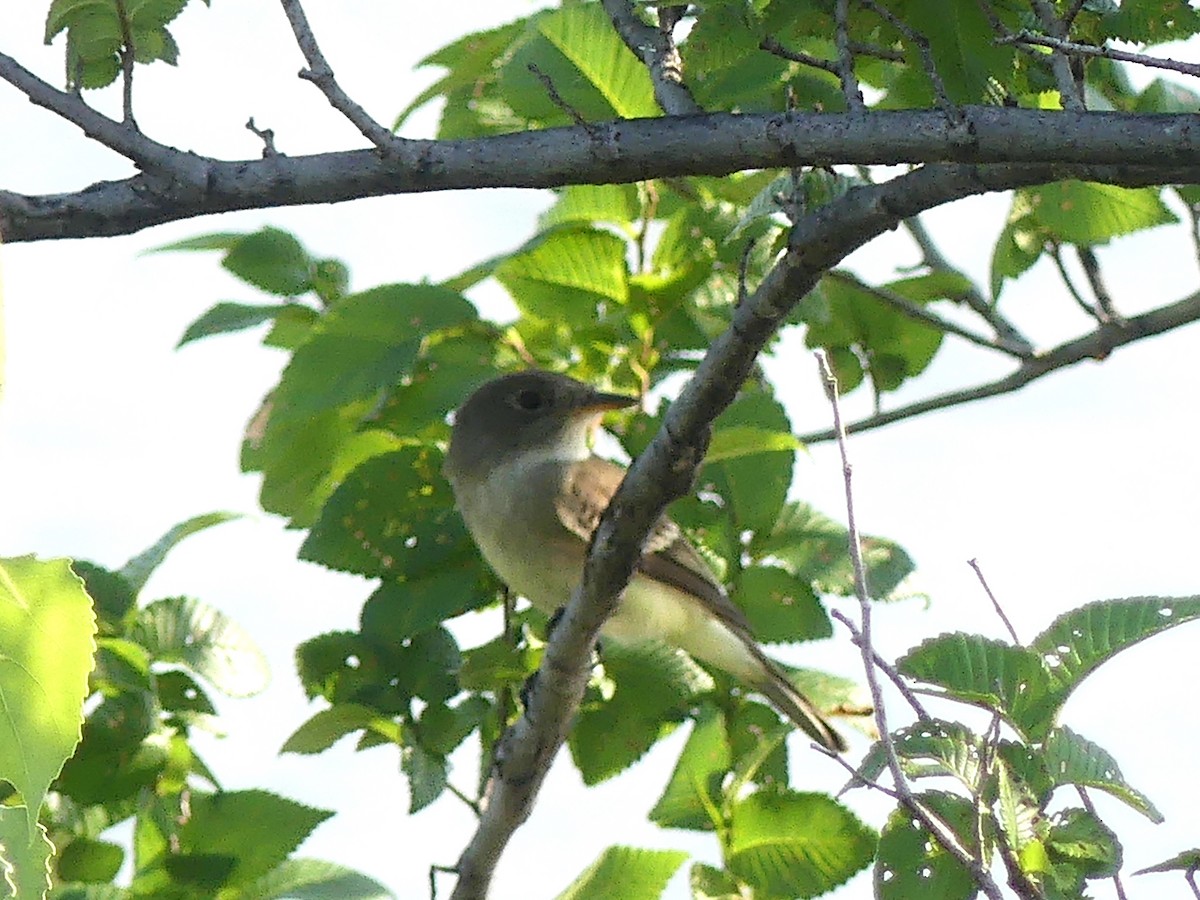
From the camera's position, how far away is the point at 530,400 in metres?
5.86

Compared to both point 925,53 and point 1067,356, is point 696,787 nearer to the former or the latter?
point 1067,356

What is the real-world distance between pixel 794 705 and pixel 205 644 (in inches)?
77.8

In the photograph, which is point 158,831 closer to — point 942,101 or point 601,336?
point 601,336

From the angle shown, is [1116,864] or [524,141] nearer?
[524,141]

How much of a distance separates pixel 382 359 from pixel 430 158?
1893 mm

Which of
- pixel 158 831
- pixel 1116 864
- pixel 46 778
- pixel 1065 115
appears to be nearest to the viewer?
pixel 46 778

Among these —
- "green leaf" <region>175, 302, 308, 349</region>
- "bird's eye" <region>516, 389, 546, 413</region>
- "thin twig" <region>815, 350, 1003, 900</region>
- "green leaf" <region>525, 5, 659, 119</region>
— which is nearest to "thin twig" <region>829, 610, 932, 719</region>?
"thin twig" <region>815, 350, 1003, 900</region>

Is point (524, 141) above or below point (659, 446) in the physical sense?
above

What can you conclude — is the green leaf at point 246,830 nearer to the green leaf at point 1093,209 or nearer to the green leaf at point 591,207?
the green leaf at point 591,207

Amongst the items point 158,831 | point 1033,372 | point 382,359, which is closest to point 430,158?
point 382,359

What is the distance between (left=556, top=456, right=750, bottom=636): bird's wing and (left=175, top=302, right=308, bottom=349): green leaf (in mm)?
1012

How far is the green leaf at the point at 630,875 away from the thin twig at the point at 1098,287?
6.26 ft

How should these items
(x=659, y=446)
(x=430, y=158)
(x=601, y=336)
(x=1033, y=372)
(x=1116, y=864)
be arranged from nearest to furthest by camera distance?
1. (x=430, y=158)
2. (x=1116, y=864)
3. (x=659, y=446)
4. (x=601, y=336)
5. (x=1033, y=372)

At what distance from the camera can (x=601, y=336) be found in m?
4.35
